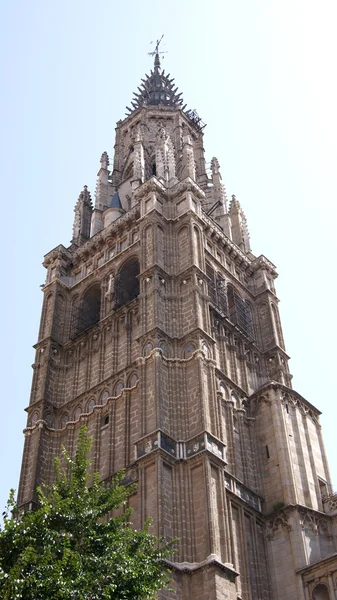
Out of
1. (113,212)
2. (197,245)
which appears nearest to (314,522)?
(197,245)

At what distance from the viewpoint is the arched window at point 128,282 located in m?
37.0

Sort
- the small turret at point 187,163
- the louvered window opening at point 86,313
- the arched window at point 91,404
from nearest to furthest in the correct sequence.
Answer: the arched window at point 91,404
the louvered window opening at point 86,313
the small turret at point 187,163

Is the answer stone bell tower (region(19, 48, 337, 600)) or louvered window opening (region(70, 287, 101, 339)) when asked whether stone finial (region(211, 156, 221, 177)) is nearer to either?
stone bell tower (region(19, 48, 337, 600))

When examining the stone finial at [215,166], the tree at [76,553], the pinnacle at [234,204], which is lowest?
the tree at [76,553]

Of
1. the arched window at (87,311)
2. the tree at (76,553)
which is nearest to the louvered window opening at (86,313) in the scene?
the arched window at (87,311)

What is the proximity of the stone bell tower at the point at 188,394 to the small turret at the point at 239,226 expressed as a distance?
0.35 feet

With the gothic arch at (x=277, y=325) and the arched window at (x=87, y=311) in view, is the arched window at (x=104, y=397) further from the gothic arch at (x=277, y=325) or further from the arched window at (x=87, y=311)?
the gothic arch at (x=277, y=325)

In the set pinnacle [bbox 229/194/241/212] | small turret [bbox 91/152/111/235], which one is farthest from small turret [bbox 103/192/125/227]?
pinnacle [bbox 229/194/241/212]

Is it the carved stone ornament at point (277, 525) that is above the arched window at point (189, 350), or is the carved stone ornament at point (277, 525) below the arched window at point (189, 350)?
below

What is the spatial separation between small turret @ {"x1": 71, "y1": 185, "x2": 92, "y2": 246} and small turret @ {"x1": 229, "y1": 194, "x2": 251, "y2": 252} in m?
7.91

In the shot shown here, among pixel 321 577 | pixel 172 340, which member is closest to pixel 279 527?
pixel 321 577

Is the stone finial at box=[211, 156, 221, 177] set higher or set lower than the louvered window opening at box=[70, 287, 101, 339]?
higher

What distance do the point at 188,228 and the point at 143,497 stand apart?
1357 centimetres

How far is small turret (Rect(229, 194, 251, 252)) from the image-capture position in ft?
144
